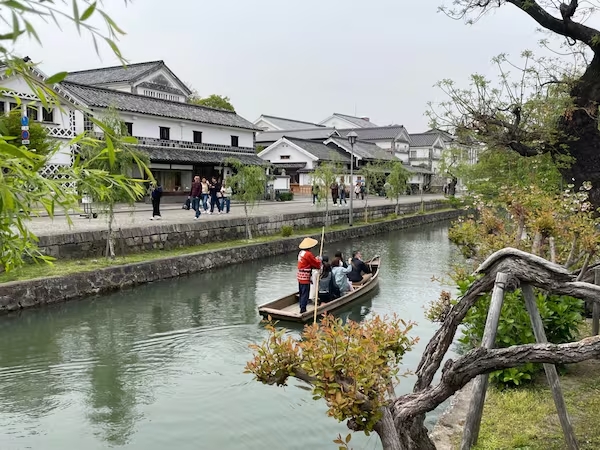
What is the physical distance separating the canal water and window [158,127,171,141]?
17.5m

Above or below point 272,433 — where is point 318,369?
above

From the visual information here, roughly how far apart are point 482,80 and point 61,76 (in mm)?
10233

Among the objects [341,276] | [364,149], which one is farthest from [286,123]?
[341,276]

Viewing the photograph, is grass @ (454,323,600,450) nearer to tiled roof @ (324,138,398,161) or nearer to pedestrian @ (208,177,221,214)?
pedestrian @ (208,177,221,214)

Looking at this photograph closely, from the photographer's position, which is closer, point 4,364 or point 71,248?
point 4,364

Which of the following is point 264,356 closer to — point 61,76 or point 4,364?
point 61,76

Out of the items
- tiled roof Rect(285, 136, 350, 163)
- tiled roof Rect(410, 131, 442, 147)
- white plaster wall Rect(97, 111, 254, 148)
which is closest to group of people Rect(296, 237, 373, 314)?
white plaster wall Rect(97, 111, 254, 148)

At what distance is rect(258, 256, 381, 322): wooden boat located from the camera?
10469mm

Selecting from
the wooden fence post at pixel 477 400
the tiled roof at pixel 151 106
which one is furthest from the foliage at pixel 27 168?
the tiled roof at pixel 151 106

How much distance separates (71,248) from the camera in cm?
1448

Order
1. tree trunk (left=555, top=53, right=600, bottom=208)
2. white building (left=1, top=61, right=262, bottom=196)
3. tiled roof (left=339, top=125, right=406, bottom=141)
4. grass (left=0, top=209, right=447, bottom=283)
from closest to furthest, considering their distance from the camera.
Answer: tree trunk (left=555, top=53, right=600, bottom=208), grass (left=0, top=209, right=447, bottom=283), white building (left=1, top=61, right=262, bottom=196), tiled roof (left=339, top=125, right=406, bottom=141)

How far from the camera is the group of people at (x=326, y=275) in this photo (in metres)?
10.8

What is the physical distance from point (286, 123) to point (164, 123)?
3133cm

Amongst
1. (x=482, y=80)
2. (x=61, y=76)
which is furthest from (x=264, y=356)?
(x=482, y=80)
